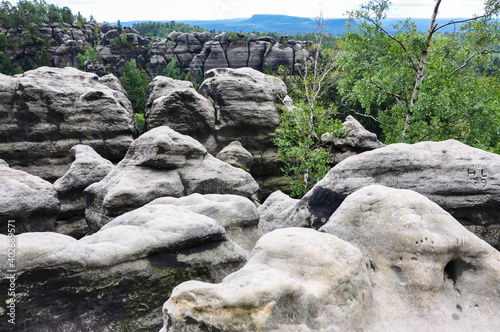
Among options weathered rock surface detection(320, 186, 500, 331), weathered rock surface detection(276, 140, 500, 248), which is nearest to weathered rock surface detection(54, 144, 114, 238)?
weathered rock surface detection(276, 140, 500, 248)

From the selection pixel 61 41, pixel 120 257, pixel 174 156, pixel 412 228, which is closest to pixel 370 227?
pixel 412 228

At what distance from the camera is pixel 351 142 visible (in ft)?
87.7

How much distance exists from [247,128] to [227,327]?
88.4ft

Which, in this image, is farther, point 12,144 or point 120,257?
point 12,144

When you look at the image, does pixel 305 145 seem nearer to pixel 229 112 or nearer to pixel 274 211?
pixel 274 211

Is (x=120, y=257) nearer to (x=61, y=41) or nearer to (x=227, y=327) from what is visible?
(x=227, y=327)

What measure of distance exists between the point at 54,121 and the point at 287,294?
25943mm

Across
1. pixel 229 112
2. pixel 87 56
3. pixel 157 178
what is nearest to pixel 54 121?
pixel 157 178

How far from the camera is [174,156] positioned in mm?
17922

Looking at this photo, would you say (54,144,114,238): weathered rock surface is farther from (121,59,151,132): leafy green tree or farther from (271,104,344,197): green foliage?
(121,59,151,132): leafy green tree

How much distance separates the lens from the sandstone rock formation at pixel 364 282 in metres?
5.77

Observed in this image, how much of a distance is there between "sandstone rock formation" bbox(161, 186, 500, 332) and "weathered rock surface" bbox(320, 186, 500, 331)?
22mm

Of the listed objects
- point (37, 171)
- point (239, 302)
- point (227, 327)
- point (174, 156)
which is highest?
point (239, 302)

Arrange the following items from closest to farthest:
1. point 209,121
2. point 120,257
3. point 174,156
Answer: point 120,257
point 174,156
point 209,121
